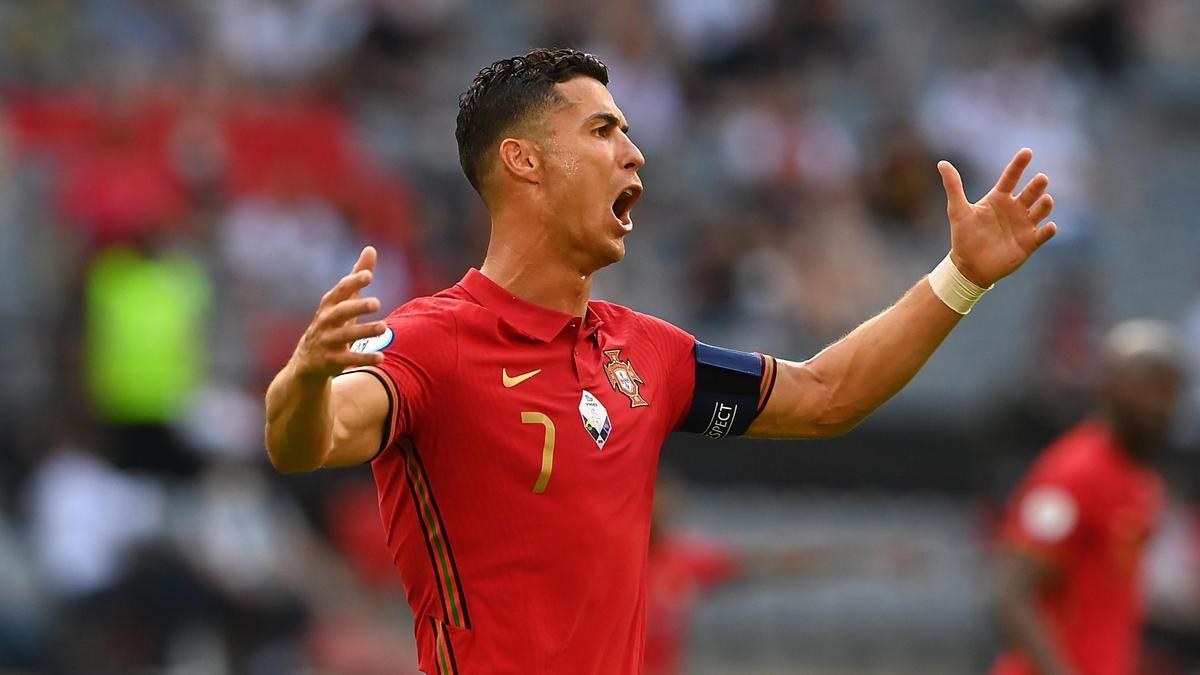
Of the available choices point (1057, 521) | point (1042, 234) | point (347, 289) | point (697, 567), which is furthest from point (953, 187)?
point (697, 567)

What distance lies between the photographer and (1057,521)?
7.61 metres

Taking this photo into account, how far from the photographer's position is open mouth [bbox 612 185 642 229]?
468 centimetres

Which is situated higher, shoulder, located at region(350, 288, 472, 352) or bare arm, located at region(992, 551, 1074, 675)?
shoulder, located at region(350, 288, 472, 352)

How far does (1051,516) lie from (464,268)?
271 inches

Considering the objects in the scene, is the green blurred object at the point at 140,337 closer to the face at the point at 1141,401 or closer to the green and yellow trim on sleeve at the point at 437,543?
the face at the point at 1141,401

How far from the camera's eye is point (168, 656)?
1210cm

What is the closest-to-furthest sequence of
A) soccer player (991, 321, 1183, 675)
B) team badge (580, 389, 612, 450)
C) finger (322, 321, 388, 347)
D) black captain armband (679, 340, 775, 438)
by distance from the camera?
finger (322, 321, 388, 347), team badge (580, 389, 612, 450), black captain armband (679, 340, 775, 438), soccer player (991, 321, 1183, 675)

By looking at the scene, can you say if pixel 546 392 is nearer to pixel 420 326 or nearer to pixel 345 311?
pixel 420 326

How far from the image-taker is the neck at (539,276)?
4691mm

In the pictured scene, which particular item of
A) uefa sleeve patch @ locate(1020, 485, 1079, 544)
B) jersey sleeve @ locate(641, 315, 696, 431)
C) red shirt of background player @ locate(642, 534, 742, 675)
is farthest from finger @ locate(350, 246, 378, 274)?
red shirt of background player @ locate(642, 534, 742, 675)

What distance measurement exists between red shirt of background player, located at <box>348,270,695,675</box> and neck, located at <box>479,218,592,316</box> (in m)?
0.14

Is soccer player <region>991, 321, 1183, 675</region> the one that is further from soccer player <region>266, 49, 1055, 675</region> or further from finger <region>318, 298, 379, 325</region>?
finger <region>318, 298, 379, 325</region>

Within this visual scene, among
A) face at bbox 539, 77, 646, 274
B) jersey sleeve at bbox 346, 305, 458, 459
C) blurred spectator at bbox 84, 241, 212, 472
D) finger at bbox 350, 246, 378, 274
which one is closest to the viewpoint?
finger at bbox 350, 246, 378, 274

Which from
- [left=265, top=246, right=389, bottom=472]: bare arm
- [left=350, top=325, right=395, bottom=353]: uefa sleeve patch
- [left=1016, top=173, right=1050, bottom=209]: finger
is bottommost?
[left=265, top=246, right=389, bottom=472]: bare arm
